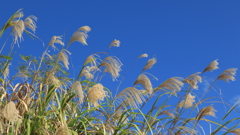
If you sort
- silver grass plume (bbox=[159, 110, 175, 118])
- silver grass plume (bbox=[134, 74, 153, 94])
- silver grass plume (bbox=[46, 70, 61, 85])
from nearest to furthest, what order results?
silver grass plume (bbox=[46, 70, 61, 85])
silver grass plume (bbox=[134, 74, 153, 94])
silver grass plume (bbox=[159, 110, 175, 118])

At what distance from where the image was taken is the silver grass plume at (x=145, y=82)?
419 centimetres

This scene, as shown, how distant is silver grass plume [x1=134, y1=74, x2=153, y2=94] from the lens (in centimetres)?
419

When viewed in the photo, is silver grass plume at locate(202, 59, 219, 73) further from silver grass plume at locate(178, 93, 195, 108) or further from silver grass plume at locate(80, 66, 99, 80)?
silver grass plume at locate(80, 66, 99, 80)

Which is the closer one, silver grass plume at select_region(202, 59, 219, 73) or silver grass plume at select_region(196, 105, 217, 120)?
silver grass plume at select_region(196, 105, 217, 120)

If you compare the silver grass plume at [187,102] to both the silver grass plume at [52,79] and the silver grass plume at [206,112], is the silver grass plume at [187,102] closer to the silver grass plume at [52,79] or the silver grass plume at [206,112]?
the silver grass plume at [206,112]

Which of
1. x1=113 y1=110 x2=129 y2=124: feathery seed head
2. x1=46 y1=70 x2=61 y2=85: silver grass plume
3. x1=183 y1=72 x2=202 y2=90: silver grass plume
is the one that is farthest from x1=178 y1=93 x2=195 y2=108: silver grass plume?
x1=46 y1=70 x2=61 y2=85: silver grass plume

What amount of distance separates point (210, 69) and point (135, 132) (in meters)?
1.40

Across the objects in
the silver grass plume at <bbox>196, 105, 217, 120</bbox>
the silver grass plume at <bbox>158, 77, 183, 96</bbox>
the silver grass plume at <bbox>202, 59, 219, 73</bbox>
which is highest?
the silver grass plume at <bbox>202, 59, 219, 73</bbox>

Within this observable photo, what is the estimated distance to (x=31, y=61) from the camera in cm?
511

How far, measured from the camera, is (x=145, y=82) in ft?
13.9

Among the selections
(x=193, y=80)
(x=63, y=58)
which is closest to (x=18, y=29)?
(x=63, y=58)

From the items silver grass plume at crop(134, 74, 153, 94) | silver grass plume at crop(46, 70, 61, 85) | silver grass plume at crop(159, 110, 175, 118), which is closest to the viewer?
silver grass plume at crop(46, 70, 61, 85)

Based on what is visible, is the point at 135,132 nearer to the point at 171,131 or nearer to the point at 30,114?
the point at 171,131

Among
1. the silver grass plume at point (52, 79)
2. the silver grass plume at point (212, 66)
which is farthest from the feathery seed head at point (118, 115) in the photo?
the silver grass plume at point (212, 66)
